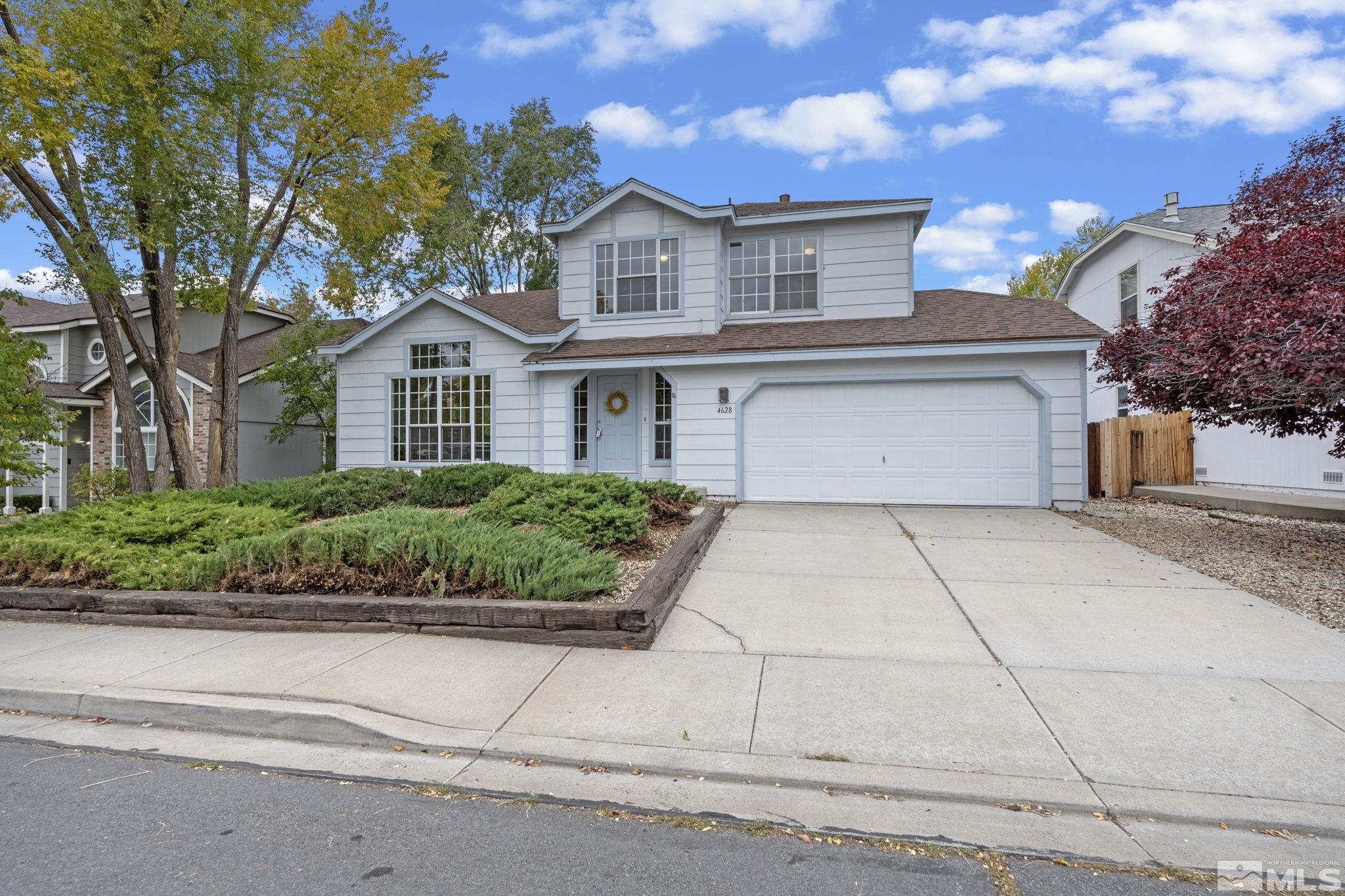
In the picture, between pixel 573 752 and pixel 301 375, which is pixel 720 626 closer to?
pixel 573 752

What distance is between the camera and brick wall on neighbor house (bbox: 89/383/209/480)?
16.1m

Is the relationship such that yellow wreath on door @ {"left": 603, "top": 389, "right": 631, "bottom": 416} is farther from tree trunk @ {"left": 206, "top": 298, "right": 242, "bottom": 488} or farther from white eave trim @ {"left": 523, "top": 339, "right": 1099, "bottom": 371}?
tree trunk @ {"left": 206, "top": 298, "right": 242, "bottom": 488}

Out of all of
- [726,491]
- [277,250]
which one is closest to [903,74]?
[726,491]

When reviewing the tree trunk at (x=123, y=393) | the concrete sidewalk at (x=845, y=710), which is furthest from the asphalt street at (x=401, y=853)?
the tree trunk at (x=123, y=393)

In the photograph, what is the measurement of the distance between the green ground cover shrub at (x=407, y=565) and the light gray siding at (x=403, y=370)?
672 cm

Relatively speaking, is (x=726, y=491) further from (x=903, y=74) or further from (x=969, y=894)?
(x=903, y=74)

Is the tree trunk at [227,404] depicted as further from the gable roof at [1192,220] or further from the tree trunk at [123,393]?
the gable roof at [1192,220]

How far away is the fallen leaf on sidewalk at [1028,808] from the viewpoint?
278 cm

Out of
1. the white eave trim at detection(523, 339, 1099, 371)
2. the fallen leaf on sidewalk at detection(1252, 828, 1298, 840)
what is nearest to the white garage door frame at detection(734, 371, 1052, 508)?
the white eave trim at detection(523, 339, 1099, 371)

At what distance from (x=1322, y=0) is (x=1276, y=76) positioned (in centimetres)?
343

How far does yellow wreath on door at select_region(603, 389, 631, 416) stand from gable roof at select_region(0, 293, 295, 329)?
12.2m

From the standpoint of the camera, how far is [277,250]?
1394 centimetres

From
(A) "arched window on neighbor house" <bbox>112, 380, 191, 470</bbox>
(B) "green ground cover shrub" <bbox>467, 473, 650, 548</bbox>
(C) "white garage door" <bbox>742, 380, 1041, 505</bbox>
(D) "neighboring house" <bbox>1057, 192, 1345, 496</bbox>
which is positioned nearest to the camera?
(B) "green ground cover shrub" <bbox>467, 473, 650, 548</bbox>

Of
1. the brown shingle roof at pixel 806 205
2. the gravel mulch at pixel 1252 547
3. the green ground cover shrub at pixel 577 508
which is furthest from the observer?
the brown shingle roof at pixel 806 205
